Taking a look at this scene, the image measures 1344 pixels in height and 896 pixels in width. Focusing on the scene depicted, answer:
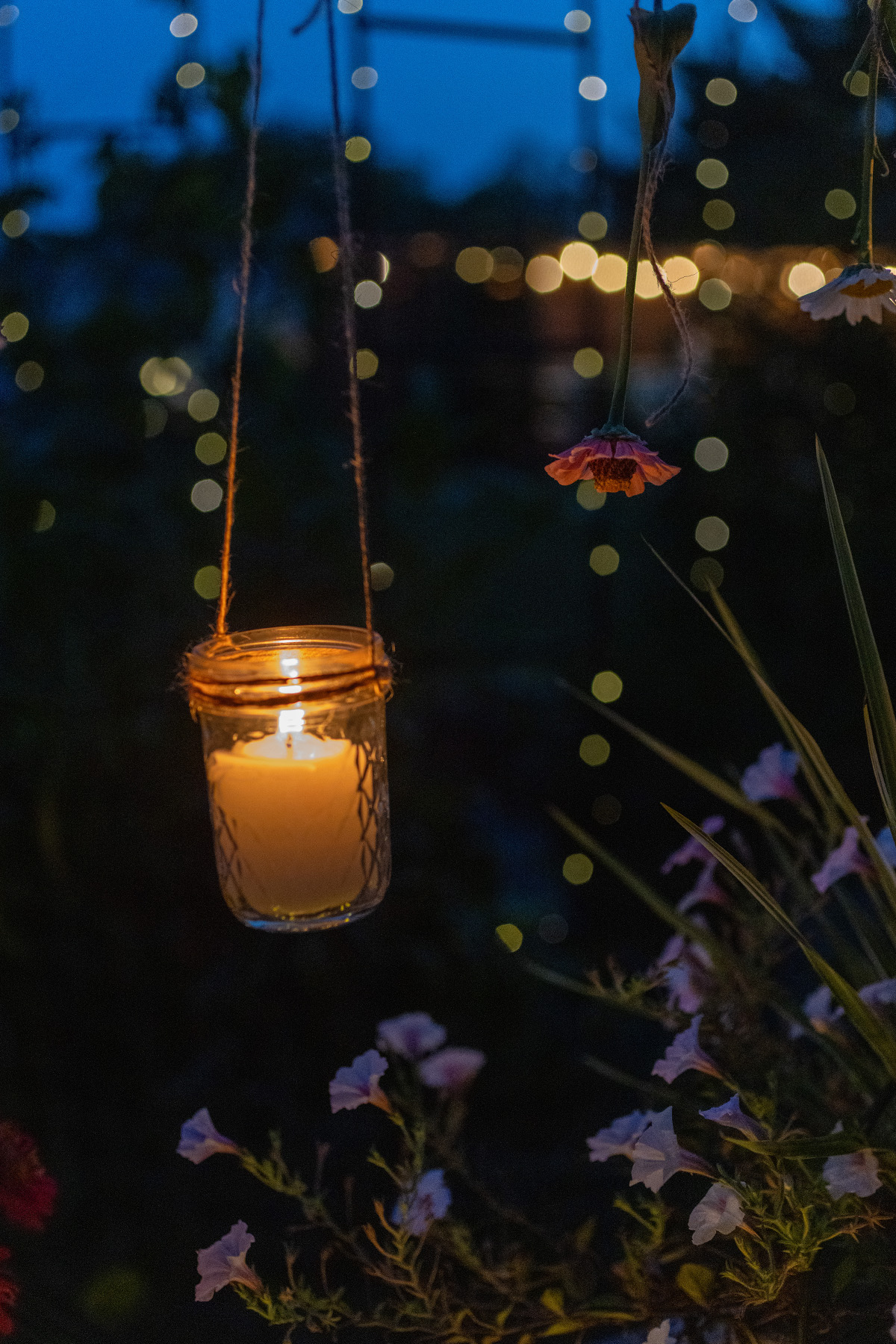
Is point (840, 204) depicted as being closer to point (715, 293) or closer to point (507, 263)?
point (715, 293)

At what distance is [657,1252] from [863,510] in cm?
193

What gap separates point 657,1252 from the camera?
751 mm

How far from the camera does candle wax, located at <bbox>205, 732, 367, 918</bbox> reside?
69cm

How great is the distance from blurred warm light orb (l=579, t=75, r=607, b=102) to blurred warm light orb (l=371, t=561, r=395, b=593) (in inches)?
→ 38.7

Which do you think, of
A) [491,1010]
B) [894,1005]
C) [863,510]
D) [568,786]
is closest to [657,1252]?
[894,1005]

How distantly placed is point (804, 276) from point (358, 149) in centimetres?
99

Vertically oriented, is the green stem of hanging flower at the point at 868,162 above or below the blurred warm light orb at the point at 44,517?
above

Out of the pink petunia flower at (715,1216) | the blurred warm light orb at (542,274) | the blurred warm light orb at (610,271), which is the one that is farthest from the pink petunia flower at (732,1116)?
the blurred warm light orb at (542,274)

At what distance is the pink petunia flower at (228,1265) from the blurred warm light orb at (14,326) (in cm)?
111

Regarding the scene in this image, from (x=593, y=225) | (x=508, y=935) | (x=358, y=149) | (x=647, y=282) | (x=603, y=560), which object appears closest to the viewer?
(x=508, y=935)

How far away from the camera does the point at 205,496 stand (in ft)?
4.91

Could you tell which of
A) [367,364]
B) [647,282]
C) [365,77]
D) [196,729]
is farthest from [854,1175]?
[647,282]

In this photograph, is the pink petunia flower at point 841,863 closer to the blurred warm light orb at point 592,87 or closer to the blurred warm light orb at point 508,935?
the blurred warm light orb at point 508,935

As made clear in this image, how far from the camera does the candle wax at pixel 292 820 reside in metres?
0.69
